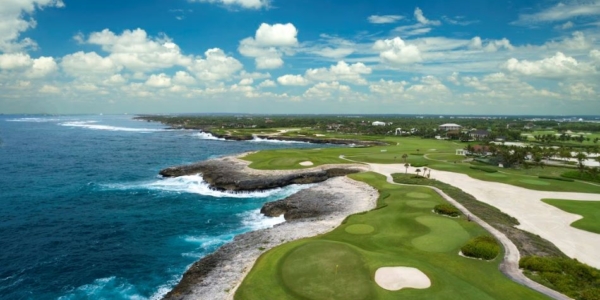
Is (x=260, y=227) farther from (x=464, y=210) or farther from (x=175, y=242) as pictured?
(x=464, y=210)

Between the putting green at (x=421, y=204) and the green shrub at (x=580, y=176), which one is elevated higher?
the putting green at (x=421, y=204)

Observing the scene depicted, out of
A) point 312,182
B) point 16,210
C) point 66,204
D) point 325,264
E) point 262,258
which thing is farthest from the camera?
point 312,182

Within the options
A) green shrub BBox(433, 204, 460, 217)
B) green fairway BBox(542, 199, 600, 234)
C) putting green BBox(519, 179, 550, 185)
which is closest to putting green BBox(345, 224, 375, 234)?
green shrub BBox(433, 204, 460, 217)

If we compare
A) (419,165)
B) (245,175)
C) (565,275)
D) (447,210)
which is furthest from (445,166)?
(565,275)

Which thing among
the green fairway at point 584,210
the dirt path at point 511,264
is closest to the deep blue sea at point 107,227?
the dirt path at point 511,264

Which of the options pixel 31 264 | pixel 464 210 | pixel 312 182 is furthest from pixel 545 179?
pixel 31 264

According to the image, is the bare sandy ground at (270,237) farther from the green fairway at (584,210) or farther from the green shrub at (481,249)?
the green fairway at (584,210)
